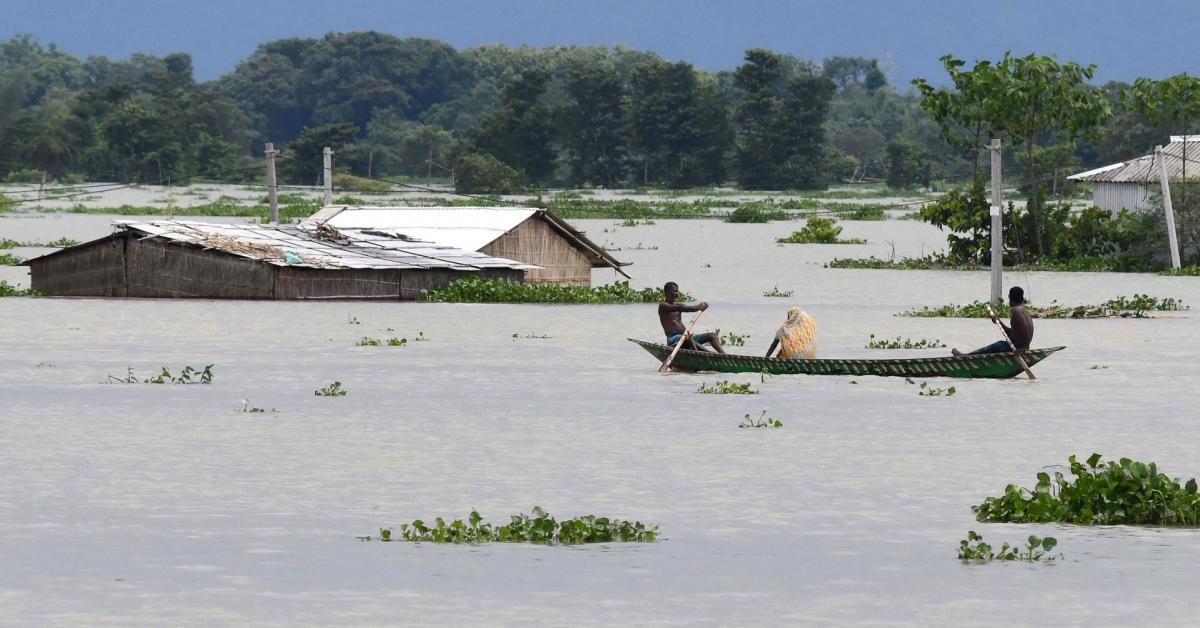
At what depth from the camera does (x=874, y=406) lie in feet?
60.7

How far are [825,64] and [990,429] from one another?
172 meters

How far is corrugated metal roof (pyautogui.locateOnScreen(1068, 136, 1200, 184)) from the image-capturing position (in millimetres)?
42625

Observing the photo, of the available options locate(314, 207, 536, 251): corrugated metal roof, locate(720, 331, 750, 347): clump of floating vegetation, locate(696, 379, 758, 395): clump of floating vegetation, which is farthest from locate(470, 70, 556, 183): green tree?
locate(696, 379, 758, 395): clump of floating vegetation

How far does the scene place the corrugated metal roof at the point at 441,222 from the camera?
117 feet

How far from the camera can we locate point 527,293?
33.8 metres

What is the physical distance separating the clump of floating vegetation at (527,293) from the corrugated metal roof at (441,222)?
1.62m

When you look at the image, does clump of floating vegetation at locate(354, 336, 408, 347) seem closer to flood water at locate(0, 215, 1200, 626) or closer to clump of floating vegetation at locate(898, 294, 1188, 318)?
flood water at locate(0, 215, 1200, 626)

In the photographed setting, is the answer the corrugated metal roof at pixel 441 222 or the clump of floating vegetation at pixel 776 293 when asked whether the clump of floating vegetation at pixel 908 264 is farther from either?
the corrugated metal roof at pixel 441 222

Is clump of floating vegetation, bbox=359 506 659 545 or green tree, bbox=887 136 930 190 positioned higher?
green tree, bbox=887 136 930 190

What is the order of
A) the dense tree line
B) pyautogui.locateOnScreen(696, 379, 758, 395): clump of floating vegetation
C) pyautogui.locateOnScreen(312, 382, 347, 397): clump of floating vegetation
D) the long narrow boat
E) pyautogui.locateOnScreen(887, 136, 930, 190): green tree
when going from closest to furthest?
1. pyautogui.locateOnScreen(312, 382, 347, 397): clump of floating vegetation
2. pyautogui.locateOnScreen(696, 379, 758, 395): clump of floating vegetation
3. the long narrow boat
4. the dense tree line
5. pyautogui.locateOnScreen(887, 136, 930, 190): green tree

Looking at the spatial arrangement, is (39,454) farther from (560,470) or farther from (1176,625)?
(1176,625)

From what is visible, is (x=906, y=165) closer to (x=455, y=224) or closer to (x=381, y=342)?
(x=455, y=224)

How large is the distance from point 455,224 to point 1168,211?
14620mm

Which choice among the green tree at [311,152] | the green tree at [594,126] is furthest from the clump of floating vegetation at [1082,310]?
the green tree at [594,126]
